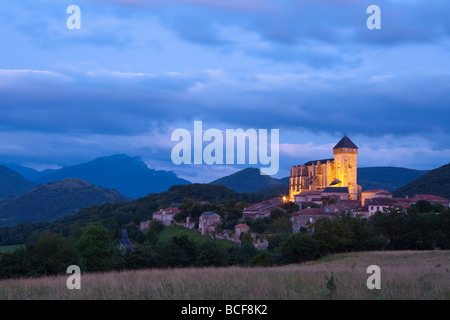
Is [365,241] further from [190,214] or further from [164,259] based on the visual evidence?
[190,214]

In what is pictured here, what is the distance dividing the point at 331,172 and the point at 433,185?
40872mm

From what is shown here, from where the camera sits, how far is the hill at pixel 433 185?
126 metres

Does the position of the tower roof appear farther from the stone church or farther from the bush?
the bush

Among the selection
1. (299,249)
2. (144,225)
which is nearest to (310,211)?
(299,249)

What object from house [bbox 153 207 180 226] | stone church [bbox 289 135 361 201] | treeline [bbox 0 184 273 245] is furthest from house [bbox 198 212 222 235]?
treeline [bbox 0 184 273 245]

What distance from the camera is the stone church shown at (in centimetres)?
10412

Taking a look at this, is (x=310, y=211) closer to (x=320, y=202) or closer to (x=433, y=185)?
(x=320, y=202)

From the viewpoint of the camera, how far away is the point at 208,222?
80375mm

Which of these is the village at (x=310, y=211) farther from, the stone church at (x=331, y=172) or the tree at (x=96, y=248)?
the tree at (x=96, y=248)

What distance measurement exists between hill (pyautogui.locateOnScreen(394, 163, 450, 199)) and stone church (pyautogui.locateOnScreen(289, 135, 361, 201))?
28.0 m

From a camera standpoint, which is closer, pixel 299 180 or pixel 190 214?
pixel 190 214
